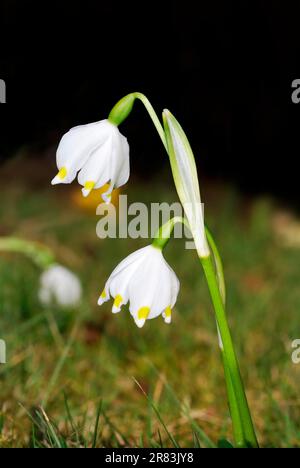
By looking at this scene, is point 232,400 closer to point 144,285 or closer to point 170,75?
point 144,285

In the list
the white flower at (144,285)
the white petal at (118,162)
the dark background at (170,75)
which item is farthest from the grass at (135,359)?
the dark background at (170,75)

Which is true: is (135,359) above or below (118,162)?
below

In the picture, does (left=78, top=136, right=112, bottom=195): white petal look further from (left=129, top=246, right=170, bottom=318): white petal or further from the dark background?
the dark background

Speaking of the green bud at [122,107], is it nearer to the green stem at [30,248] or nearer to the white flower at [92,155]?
the white flower at [92,155]

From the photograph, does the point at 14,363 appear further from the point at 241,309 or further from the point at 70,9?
the point at 70,9

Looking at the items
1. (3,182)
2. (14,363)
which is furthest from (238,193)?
(14,363)

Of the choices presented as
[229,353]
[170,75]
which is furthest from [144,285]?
[170,75]
